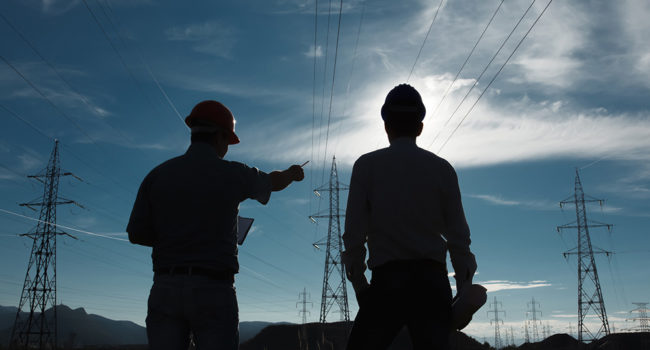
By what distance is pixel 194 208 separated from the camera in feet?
10.6

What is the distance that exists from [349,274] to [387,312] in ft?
1.06

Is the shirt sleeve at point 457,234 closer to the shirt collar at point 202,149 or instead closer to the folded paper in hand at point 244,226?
the shirt collar at point 202,149

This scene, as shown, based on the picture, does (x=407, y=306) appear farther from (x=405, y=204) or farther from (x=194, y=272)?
(x=194, y=272)

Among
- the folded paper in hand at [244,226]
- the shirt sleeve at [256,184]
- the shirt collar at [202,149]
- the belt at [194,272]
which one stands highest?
the shirt collar at [202,149]

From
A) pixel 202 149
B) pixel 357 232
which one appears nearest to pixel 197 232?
pixel 202 149

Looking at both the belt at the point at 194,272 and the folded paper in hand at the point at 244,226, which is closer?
the belt at the point at 194,272

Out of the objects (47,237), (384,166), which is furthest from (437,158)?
(47,237)

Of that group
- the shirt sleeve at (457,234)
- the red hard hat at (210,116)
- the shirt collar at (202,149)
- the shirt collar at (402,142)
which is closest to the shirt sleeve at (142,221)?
the shirt collar at (202,149)

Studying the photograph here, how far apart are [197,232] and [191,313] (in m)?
0.46

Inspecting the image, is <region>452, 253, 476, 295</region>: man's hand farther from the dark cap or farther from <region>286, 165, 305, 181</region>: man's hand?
<region>286, 165, 305, 181</region>: man's hand

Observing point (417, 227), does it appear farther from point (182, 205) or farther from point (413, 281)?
point (182, 205)

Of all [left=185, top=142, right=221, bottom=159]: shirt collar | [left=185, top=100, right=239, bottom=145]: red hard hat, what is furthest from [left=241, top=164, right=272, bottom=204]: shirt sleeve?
[left=185, top=100, right=239, bottom=145]: red hard hat

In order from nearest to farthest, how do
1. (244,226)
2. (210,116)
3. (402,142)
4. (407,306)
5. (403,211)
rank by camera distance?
(407,306) < (403,211) < (402,142) < (210,116) < (244,226)

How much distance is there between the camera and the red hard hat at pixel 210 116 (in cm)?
358
